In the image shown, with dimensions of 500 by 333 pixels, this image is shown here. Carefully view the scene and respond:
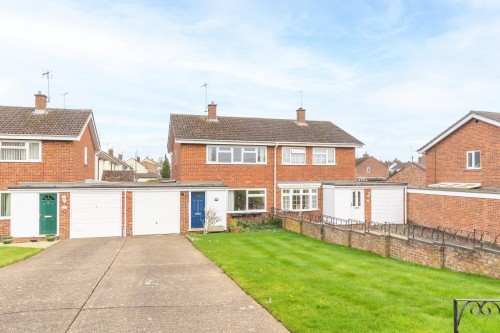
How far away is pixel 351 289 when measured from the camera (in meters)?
8.17

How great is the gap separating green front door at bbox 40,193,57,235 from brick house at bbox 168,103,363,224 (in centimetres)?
712

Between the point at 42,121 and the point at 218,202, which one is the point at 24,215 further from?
the point at 218,202

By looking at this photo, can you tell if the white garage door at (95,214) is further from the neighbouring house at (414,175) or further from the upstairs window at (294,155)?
the neighbouring house at (414,175)

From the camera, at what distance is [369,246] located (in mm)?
13922

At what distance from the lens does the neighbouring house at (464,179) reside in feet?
59.6

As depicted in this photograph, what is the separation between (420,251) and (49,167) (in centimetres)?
1824

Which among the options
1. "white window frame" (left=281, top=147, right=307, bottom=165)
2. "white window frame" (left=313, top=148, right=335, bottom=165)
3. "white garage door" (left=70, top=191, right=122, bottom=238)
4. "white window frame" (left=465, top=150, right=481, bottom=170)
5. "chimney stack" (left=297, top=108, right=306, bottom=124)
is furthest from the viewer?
"chimney stack" (left=297, top=108, right=306, bottom=124)

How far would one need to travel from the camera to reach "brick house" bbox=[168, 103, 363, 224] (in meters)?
22.5

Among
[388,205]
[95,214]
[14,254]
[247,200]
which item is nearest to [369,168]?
[388,205]

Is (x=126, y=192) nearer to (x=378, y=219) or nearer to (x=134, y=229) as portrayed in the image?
(x=134, y=229)

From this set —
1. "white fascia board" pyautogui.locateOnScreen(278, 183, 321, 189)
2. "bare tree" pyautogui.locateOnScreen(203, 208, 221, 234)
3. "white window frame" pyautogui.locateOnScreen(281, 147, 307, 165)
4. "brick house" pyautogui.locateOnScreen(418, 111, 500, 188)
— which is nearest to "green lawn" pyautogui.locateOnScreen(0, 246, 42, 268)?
"bare tree" pyautogui.locateOnScreen(203, 208, 221, 234)

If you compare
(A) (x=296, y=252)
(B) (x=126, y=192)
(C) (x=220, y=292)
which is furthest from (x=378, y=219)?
(C) (x=220, y=292)

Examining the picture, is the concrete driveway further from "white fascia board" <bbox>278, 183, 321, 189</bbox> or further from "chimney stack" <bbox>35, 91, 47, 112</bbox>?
"chimney stack" <bbox>35, 91, 47, 112</bbox>

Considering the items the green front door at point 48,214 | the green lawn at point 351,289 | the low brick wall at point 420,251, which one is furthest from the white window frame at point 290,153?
the green front door at point 48,214
